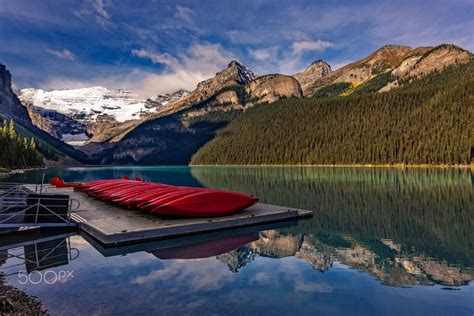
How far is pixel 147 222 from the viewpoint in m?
19.2

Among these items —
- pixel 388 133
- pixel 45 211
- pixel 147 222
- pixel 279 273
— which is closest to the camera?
pixel 279 273

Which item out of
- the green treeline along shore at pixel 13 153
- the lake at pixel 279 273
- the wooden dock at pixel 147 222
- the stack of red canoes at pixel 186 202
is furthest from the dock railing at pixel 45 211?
the green treeline along shore at pixel 13 153

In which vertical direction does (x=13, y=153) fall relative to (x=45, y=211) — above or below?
above

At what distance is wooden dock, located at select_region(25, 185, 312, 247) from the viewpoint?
55.1ft

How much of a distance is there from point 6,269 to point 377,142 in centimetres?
15109

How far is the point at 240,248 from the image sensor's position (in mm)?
16375

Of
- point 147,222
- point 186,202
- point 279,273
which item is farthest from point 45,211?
point 279,273

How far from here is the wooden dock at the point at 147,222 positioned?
55.1ft

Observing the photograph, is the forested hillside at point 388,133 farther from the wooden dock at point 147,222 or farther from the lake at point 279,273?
the lake at point 279,273

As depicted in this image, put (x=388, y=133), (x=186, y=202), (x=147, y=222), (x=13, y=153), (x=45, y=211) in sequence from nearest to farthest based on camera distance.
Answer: (x=147, y=222)
(x=45, y=211)
(x=186, y=202)
(x=13, y=153)
(x=388, y=133)

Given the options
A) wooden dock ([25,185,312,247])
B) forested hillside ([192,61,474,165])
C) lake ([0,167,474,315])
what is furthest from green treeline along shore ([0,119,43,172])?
forested hillside ([192,61,474,165])

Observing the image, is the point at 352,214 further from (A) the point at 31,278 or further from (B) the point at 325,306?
(A) the point at 31,278

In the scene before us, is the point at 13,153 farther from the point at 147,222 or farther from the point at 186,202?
the point at 186,202

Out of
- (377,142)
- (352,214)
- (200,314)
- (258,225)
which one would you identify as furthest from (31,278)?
(377,142)
